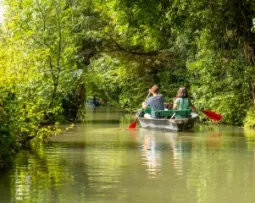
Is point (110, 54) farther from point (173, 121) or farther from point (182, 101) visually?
point (173, 121)

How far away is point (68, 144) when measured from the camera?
65.5ft

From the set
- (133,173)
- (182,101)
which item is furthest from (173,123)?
(133,173)

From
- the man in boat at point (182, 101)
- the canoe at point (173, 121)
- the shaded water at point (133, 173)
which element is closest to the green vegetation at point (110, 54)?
the shaded water at point (133, 173)

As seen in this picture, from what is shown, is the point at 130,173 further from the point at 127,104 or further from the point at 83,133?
the point at 127,104

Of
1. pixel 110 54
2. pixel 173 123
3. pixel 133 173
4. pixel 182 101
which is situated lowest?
pixel 133 173

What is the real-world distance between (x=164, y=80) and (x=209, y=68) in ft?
38.4

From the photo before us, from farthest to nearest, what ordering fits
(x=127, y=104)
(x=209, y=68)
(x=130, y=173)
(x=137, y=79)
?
(x=127, y=104), (x=137, y=79), (x=209, y=68), (x=130, y=173)

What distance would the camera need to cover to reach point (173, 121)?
2620 cm

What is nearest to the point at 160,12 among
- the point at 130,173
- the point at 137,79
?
the point at 130,173

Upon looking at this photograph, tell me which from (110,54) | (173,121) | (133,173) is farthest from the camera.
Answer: (110,54)

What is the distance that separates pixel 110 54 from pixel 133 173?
2724 cm

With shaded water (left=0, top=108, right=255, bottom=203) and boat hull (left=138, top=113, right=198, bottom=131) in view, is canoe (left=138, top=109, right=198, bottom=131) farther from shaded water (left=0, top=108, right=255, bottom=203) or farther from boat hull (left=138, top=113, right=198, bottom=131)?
shaded water (left=0, top=108, right=255, bottom=203)

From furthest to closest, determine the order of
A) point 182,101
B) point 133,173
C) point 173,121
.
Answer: point 182,101 < point 173,121 < point 133,173

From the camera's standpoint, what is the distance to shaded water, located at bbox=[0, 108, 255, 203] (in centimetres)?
1074
